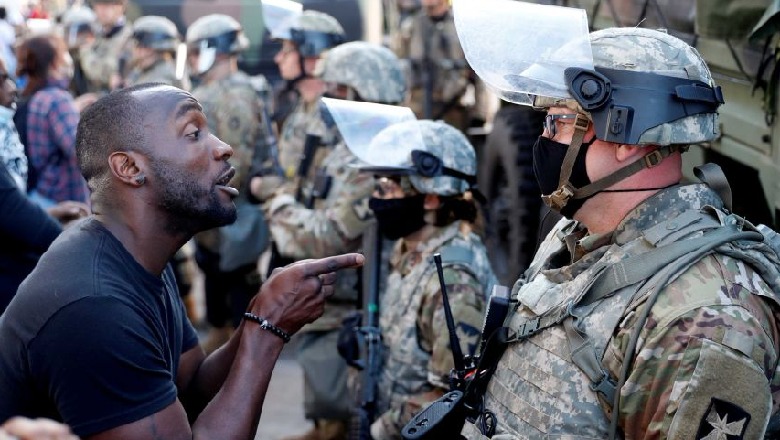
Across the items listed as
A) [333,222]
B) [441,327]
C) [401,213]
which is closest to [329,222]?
[333,222]

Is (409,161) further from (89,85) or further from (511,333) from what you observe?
(89,85)

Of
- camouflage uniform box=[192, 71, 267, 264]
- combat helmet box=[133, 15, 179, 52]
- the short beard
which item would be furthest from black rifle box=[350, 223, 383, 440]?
combat helmet box=[133, 15, 179, 52]

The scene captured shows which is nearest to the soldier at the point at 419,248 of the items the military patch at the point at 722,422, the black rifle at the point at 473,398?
the black rifle at the point at 473,398

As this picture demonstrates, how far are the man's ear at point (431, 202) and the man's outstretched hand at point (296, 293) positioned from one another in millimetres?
1363

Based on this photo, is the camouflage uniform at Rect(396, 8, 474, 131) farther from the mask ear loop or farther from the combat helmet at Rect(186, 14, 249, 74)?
the mask ear loop

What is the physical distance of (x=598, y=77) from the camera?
240 cm

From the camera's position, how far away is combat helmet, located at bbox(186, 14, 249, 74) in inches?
291

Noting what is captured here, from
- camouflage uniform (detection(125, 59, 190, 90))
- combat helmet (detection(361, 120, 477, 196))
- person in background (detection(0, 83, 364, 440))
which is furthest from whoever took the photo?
camouflage uniform (detection(125, 59, 190, 90))

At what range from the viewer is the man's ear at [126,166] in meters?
2.54

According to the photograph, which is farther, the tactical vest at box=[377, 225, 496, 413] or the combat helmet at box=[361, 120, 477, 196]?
the combat helmet at box=[361, 120, 477, 196]

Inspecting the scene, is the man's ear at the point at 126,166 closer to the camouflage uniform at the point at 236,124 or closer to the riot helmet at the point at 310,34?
the riot helmet at the point at 310,34

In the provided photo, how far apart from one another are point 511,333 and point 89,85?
9773mm

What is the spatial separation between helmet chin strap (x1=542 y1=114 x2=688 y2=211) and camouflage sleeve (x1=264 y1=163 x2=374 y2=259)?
2.52 m

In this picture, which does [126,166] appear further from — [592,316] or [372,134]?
[372,134]
